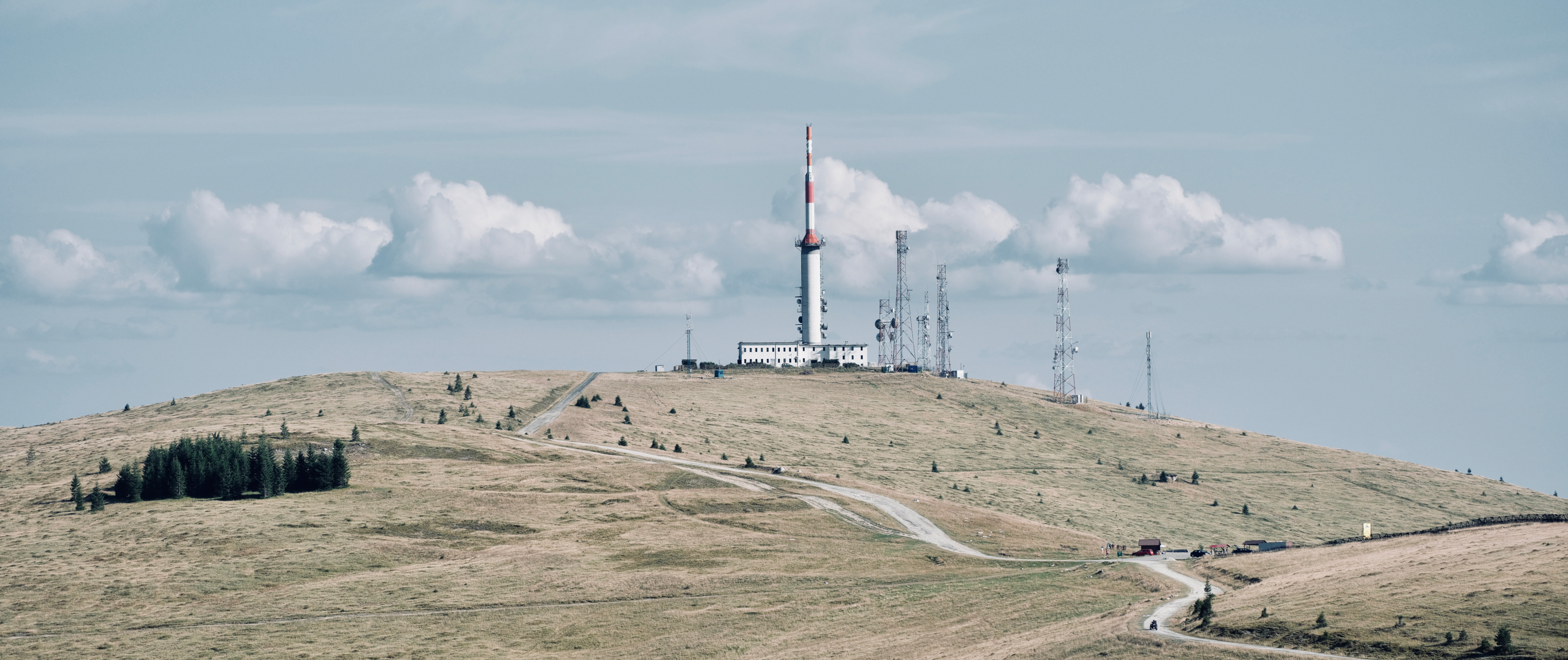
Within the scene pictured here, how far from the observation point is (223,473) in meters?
124

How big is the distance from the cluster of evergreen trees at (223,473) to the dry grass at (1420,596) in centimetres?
9150

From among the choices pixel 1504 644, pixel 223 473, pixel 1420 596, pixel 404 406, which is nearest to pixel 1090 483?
pixel 404 406

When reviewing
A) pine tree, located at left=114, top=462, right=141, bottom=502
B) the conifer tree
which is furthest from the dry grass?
pine tree, located at left=114, top=462, right=141, bottom=502

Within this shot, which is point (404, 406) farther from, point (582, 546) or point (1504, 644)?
point (1504, 644)

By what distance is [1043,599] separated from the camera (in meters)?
83.7

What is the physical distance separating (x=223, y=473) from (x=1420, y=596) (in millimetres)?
111108

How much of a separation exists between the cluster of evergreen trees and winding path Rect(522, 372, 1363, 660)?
106ft

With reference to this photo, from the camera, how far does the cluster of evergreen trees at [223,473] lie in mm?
122750

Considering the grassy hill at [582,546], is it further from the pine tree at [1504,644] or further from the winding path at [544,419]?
the pine tree at [1504,644]

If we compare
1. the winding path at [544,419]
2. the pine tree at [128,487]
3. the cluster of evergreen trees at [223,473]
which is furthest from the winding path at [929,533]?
the pine tree at [128,487]

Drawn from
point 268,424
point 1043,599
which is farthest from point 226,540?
point 1043,599

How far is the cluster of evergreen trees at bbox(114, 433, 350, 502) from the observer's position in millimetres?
122750

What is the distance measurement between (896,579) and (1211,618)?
36.3m

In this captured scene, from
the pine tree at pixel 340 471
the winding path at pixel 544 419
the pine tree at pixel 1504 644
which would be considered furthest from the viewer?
the winding path at pixel 544 419
